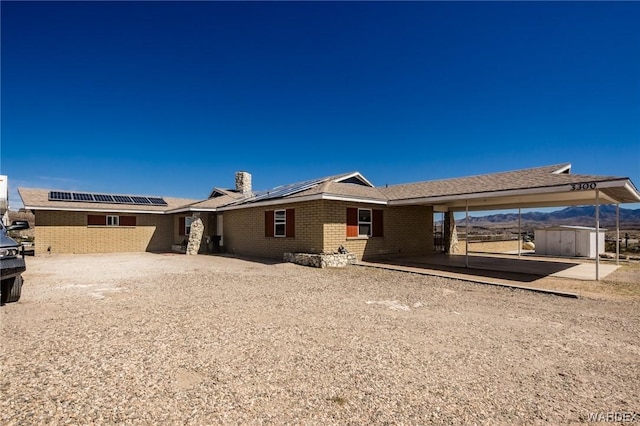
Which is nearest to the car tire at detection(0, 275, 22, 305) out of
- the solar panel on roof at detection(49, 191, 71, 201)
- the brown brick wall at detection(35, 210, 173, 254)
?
the brown brick wall at detection(35, 210, 173, 254)

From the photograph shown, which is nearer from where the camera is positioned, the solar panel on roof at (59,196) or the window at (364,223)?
the window at (364,223)

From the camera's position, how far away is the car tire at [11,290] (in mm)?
6431

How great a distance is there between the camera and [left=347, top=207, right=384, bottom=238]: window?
14152 millimetres

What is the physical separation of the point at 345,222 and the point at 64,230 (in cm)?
1641

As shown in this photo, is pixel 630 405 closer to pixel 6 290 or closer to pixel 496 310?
pixel 496 310

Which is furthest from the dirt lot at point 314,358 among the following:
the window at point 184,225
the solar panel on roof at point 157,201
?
the solar panel on roof at point 157,201

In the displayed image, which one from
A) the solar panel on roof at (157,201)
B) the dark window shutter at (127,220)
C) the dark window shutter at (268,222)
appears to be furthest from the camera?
the solar panel on roof at (157,201)

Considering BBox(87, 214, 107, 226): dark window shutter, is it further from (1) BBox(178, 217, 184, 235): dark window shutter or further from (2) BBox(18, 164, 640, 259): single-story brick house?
(1) BBox(178, 217, 184, 235): dark window shutter

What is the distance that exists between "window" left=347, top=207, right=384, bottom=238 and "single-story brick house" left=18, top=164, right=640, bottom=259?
45 mm

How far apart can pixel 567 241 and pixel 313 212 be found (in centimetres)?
1498

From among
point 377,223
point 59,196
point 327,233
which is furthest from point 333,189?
point 59,196

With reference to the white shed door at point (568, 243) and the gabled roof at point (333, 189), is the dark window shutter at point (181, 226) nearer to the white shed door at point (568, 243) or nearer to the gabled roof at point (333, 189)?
the gabled roof at point (333, 189)

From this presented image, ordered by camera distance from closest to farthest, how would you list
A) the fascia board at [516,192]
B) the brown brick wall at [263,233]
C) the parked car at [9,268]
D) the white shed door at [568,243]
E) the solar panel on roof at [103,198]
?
the parked car at [9,268]
the fascia board at [516,192]
the brown brick wall at [263,233]
the white shed door at [568,243]
the solar panel on roof at [103,198]

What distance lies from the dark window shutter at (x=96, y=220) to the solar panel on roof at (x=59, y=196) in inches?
65.5
